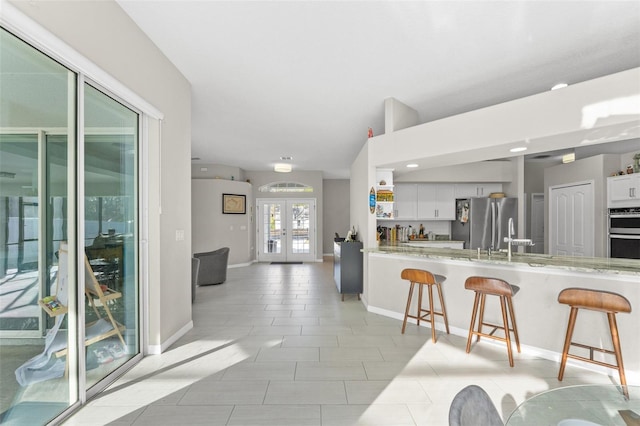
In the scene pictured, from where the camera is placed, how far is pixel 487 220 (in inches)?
235

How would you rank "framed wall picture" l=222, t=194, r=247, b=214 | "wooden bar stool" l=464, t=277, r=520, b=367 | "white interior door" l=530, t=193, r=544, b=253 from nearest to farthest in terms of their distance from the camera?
"wooden bar stool" l=464, t=277, r=520, b=367 < "white interior door" l=530, t=193, r=544, b=253 < "framed wall picture" l=222, t=194, r=247, b=214

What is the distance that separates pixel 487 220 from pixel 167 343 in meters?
5.96

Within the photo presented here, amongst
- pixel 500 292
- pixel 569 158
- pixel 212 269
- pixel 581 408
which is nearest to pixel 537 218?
pixel 569 158

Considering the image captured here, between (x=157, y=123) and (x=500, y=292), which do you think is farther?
(x=157, y=123)

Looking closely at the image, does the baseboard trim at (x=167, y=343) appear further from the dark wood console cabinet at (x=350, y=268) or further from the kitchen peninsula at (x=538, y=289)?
the kitchen peninsula at (x=538, y=289)

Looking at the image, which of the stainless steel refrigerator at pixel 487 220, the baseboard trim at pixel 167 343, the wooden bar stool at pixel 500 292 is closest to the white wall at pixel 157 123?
the baseboard trim at pixel 167 343

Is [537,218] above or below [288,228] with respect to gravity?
above

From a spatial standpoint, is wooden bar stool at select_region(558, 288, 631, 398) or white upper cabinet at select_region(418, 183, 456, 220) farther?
white upper cabinet at select_region(418, 183, 456, 220)

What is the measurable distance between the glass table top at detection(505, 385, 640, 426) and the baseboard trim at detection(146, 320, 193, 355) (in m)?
3.04

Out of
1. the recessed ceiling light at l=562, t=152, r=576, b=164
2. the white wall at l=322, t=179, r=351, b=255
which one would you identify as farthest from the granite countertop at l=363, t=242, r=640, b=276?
the white wall at l=322, t=179, r=351, b=255

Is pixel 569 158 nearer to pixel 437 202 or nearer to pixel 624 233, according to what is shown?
pixel 624 233

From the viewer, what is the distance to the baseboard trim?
295 centimetres

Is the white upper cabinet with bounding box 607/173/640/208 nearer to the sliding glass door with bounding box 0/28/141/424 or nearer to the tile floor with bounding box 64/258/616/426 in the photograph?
the tile floor with bounding box 64/258/616/426

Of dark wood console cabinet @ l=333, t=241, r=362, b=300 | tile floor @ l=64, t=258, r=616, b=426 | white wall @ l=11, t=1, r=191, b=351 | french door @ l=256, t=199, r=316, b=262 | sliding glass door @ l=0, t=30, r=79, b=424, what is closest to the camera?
sliding glass door @ l=0, t=30, r=79, b=424
